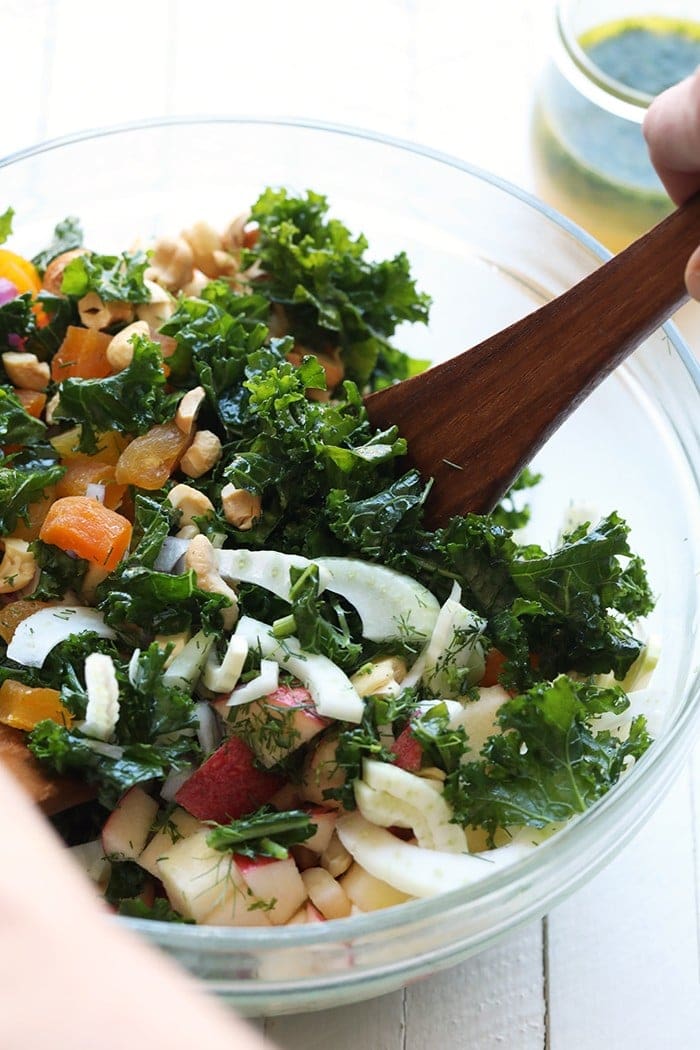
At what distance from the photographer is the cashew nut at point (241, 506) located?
8.46 feet

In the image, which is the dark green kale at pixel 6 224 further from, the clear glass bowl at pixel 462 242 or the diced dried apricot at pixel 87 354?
the diced dried apricot at pixel 87 354

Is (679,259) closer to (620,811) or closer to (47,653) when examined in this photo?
(620,811)

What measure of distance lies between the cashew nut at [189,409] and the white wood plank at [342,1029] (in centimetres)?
139

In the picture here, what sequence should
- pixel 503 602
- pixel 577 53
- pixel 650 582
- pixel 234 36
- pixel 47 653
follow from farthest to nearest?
pixel 234 36 < pixel 577 53 < pixel 650 582 < pixel 503 602 < pixel 47 653

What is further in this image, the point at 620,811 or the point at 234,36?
the point at 234,36

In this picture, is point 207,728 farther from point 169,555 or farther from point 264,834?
point 169,555

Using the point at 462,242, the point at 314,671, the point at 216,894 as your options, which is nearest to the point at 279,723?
the point at 314,671

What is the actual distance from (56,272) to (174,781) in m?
1.48

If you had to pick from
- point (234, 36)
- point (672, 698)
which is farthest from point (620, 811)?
point (234, 36)

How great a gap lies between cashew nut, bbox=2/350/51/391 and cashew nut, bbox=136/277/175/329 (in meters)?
0.29

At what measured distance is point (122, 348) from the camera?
2758 mm

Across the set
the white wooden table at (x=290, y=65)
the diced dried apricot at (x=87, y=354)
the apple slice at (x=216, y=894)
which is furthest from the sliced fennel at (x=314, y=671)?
the white wooden table at (x=290, y=65)

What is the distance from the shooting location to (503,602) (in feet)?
8.38

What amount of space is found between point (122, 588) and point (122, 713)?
31 centimetres
